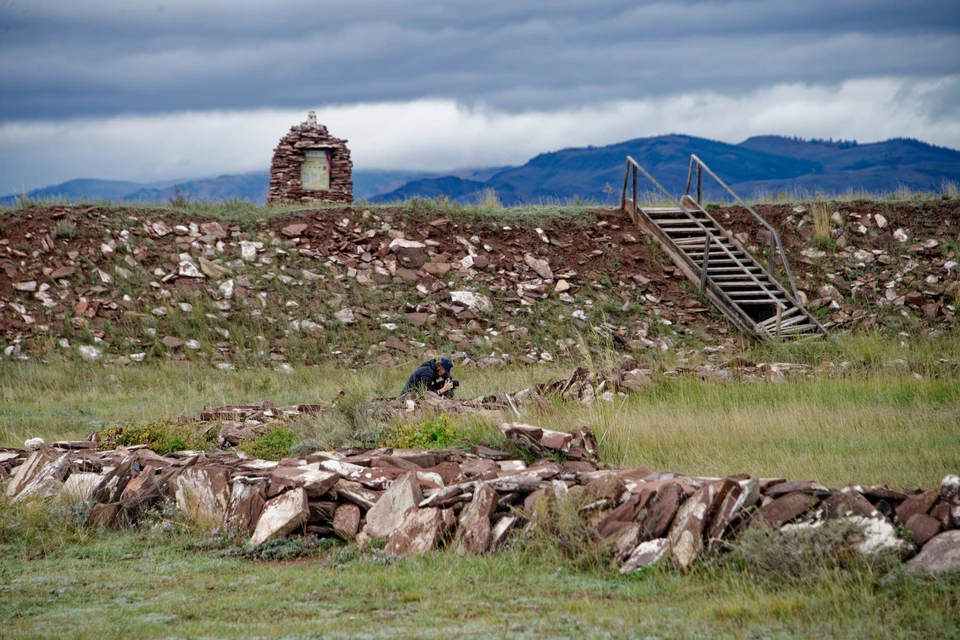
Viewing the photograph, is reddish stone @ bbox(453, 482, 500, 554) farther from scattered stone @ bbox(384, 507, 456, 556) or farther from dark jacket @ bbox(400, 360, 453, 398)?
dark jacket @ bbox(400, 360, 453, 398)

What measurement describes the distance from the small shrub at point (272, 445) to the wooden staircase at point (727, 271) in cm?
1101

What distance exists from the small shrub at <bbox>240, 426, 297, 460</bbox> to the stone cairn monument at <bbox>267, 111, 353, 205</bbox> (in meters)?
17.1

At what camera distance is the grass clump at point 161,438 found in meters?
9.43

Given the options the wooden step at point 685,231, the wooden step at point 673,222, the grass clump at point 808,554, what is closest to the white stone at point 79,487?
the grass clump at point 808,554

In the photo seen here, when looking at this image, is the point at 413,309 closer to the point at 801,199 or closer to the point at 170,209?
the point at 170,209

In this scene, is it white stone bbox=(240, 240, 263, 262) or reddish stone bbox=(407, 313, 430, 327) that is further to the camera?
white stone bbox=(240, 240, 263, 262)

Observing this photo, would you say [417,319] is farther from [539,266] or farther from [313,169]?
[313,169]

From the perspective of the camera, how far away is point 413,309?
62.7 feet

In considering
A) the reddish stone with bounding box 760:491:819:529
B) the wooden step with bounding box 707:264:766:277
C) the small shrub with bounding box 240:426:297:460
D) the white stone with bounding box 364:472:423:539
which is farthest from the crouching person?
the wooden step with bounding box 707:264:766:277

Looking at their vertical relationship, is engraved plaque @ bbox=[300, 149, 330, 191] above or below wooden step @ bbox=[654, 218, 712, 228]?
above

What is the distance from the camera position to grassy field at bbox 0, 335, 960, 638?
475cm

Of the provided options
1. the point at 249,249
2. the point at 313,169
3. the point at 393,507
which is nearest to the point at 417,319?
the point at 249,249

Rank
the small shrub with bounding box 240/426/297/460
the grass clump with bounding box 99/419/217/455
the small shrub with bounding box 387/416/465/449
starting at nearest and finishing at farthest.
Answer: the small shrub with bounding box 387/416/465/449
the small shrub with bounding box 240/426/297/460
the grass clump with bounding box 99/419/217/455

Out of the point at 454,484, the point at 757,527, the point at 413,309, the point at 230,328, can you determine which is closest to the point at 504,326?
the point at 413,309
